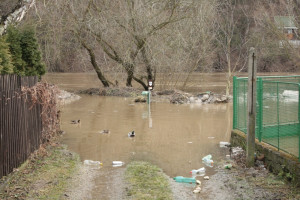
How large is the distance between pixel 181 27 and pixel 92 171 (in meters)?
18.4

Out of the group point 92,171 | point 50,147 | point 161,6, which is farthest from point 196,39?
point 92,171

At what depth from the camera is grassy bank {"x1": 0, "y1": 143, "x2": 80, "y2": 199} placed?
7238 millimetres

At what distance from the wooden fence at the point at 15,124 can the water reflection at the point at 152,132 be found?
5.36 ft

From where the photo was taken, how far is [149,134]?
1406 centimetres

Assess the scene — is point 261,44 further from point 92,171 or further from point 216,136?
point 92,171

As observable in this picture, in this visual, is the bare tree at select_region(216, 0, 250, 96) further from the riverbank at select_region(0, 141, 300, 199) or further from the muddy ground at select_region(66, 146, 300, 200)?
the riverbank at select_region(0, 141, 300, 199)

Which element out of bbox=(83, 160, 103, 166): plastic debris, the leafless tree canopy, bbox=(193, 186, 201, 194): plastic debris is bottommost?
bbox=(193, 186, 201, 194): plastic debris

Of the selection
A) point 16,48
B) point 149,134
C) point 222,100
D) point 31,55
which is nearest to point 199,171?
point 149,134

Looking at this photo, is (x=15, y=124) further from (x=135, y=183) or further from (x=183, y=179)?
(x=183, y=179)

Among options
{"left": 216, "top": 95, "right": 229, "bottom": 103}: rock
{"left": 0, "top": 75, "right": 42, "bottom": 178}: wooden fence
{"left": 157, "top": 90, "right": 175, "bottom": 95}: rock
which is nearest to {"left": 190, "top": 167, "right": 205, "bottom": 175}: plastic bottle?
{"left": 0, "top": 75, "right": 42, "bottom": 178}: wooden fence

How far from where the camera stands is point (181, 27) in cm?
2638

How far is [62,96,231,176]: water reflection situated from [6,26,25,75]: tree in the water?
107 inches

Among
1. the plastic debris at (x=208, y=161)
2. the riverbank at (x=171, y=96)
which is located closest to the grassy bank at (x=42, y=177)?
the plastic debris at (x=208, y=161)

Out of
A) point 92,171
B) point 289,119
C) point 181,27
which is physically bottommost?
point 92,171
